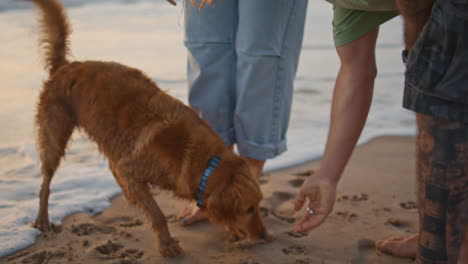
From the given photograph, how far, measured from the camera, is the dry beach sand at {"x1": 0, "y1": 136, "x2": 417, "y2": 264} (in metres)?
2.64

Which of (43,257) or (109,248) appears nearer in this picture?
(43,257)

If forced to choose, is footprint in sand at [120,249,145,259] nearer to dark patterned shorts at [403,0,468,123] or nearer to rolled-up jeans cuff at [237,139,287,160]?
rolled-up jeans cuff at [237,139,287,160]

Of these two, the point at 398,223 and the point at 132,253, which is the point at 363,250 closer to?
the point at 398,223

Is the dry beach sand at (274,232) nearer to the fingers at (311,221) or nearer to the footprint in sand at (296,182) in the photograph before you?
the footprint in sand at (296,182)

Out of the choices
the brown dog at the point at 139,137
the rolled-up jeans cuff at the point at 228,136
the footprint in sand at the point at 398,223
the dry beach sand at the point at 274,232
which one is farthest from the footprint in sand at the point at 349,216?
the rolled-up jeans cuff at the point at 228,136

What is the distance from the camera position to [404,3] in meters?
1.53

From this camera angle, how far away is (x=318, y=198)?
2.14 meters

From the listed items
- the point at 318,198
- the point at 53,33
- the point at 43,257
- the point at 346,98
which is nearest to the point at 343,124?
the point at 346,98

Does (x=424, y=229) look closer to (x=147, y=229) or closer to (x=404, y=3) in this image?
(x=404, y=3)

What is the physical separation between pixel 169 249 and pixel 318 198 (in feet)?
3.15

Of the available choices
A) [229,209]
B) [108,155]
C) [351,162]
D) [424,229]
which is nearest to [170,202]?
[108,155]

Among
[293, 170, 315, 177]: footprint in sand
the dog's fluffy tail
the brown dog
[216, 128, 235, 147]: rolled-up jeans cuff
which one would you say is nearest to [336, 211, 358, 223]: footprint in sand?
the brown dog

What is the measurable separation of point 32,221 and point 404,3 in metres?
2.52

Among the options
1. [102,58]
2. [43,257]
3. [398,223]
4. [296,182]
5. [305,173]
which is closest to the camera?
[43,257]
